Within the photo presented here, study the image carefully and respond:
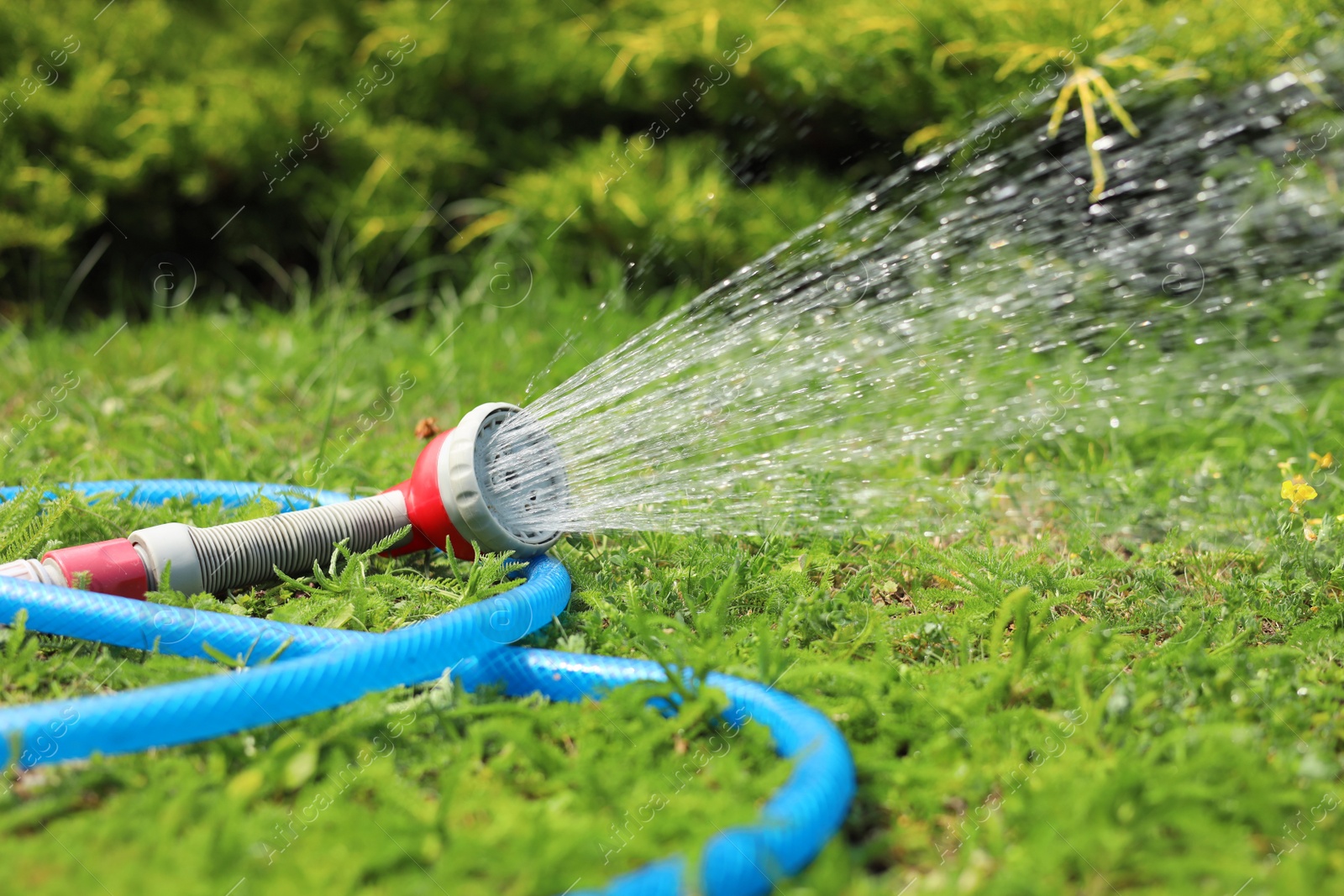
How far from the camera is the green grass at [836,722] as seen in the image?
4.88 ft

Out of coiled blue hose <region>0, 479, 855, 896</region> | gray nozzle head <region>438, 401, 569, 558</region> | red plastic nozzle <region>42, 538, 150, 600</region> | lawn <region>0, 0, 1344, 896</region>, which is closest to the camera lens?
coiled blue hose <region>0, 479, 855, 896</region>

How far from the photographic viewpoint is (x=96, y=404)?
360cm

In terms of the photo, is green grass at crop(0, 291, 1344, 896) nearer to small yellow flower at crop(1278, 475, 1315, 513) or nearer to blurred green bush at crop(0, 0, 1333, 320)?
small yellow flower at crop(1278, 475, 1315, 513)

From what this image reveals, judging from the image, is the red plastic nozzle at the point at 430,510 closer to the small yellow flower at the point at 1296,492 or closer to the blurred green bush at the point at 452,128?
the small yellow flower at the point at 1296,492

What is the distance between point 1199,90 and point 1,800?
14.1 ft

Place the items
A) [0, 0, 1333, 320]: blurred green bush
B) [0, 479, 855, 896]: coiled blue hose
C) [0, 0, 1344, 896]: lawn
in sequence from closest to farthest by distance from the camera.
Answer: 1. [0, 479, 855, 896]: coiled blue hose
2. [0, 0, 1344, 896]: lawn
3. [0, 0, 1333, 320]: blurred green bush

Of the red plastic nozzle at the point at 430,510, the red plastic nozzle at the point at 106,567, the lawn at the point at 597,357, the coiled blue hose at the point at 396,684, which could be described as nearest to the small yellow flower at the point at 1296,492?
the lawn at the point at 597,357

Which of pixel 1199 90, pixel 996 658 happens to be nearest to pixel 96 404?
pixel 996 658

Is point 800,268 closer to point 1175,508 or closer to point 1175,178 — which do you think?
point 1175,178

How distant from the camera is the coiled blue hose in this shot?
145cm

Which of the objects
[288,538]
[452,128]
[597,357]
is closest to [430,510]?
[288,538]

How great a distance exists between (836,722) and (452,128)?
4.11m

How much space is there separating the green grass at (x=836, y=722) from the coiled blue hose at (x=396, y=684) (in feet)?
0.20

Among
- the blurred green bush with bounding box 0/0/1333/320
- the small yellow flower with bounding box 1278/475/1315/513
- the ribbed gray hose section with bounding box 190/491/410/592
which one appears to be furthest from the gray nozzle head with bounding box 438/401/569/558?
the blurred green bush with bounding box 0/0/1333/320
